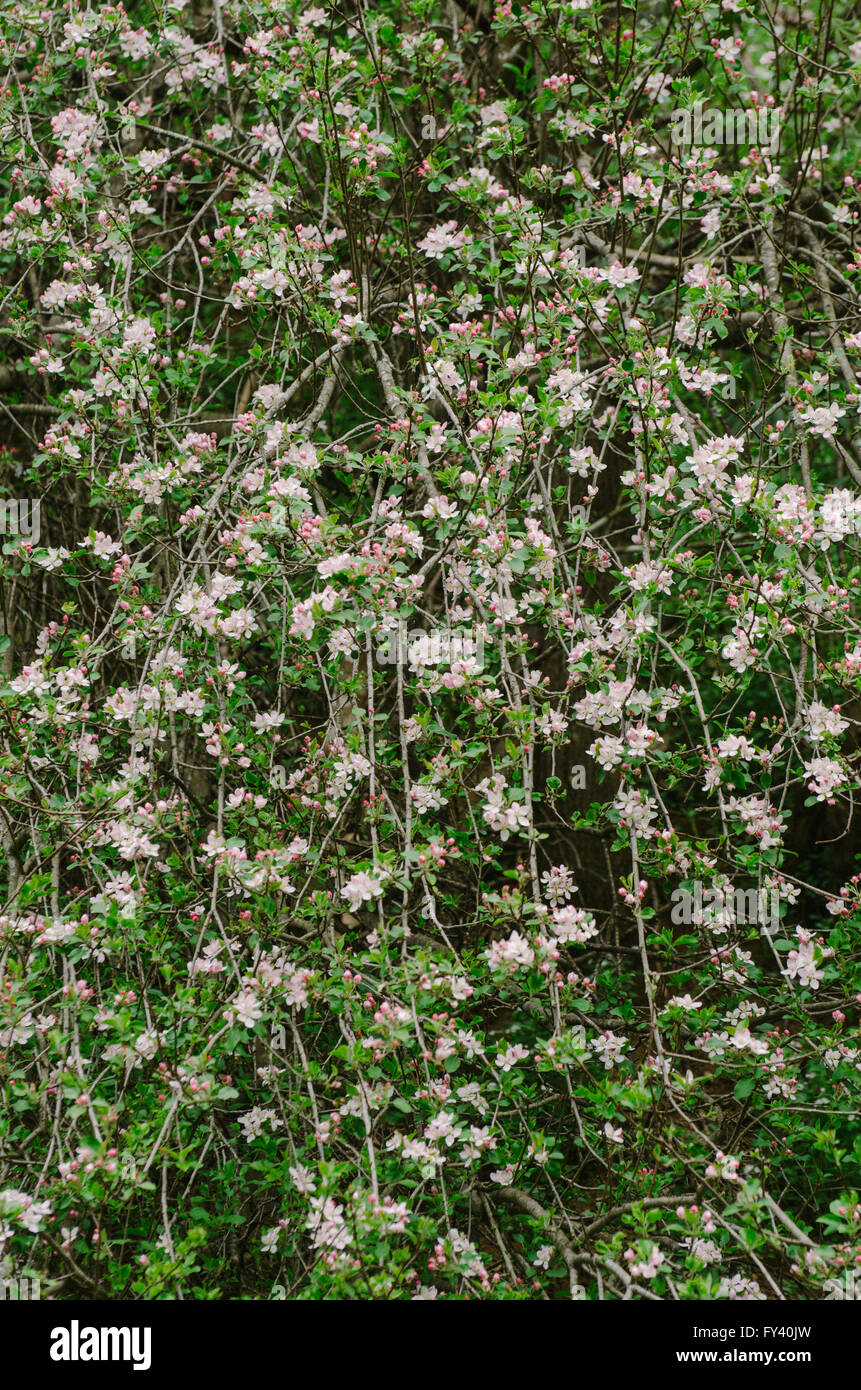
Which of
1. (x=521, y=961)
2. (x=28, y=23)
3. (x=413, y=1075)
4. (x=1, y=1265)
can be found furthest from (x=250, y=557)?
(x=28, y=23)

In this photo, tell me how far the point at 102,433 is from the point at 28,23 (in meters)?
1.37

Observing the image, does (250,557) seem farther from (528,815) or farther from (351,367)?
(351,367)

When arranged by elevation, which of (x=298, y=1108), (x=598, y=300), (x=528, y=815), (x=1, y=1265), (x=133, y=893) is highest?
(x=598, y=300)

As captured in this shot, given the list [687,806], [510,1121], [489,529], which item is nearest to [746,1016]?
[510,1121]

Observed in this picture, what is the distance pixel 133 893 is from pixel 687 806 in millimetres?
2797

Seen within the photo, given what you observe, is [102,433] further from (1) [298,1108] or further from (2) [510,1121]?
(2) [510,1121]

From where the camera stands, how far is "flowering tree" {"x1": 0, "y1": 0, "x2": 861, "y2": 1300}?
6.61 ft

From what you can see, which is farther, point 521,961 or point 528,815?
point 528,815

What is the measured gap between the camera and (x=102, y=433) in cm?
284

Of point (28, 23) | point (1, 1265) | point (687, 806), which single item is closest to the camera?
point (1, 1265)

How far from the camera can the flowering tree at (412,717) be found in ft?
6.61

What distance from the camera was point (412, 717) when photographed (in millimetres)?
2395

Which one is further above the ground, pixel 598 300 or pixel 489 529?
pixel 598 300

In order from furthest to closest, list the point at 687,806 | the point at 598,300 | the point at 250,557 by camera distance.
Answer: the point at 687,806, the point at 598,300, the point at 250,557
